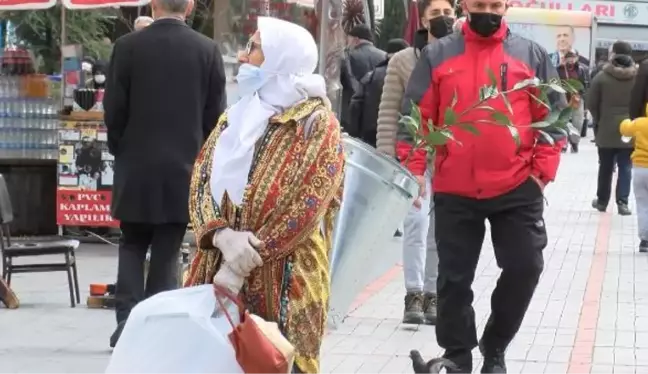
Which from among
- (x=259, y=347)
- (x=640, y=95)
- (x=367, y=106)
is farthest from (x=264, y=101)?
(x=640, y=95)

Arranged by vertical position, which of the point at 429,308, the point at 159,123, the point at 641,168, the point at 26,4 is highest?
the point at 26,4

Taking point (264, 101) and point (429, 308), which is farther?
point (429, 308)

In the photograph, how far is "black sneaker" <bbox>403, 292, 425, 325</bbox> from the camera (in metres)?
8.48

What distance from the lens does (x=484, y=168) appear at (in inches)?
241

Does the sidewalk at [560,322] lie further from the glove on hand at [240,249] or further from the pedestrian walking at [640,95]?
the glove on hand at [240,249]

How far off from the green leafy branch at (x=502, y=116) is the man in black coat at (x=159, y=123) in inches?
55.6

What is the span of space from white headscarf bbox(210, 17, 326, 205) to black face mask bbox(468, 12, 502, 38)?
181 cm

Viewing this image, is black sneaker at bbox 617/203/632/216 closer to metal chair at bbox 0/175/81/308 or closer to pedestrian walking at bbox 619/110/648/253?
pedestrian walking at bbox 619/110/648/253

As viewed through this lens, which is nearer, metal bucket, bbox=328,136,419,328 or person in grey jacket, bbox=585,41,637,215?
metal bucket, bbox=328,136,419,328

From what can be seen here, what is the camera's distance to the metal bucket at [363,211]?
741cm

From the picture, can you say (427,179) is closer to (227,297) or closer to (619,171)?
(227,297)

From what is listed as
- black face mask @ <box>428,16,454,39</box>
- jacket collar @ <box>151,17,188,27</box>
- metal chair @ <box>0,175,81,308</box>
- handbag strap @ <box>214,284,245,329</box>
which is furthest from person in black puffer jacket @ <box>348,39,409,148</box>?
handbag strap @ <box>214,284,245,329</box>

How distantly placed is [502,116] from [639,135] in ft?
23.0

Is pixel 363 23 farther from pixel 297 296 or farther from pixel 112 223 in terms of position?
pixel 297 296
